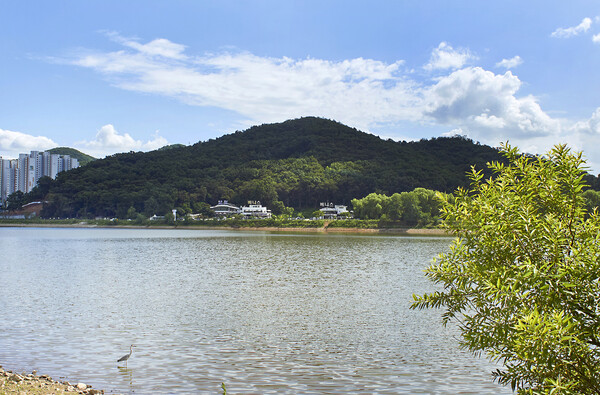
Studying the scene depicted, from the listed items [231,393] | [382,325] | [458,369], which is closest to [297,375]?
[231,393]

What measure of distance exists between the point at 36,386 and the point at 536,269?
416 inches

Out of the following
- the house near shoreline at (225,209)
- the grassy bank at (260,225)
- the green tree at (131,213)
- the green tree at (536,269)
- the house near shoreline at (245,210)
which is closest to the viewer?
the green tree at (536,269)

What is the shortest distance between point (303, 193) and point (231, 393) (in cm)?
18734

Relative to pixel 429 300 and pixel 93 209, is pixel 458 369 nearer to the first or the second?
pixel 429 300

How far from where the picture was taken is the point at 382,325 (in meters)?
19.7

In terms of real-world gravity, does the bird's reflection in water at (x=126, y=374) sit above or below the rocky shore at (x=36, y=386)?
below

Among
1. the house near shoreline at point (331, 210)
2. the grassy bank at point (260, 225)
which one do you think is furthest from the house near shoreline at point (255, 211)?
the house near shoreline at point (331, 210)

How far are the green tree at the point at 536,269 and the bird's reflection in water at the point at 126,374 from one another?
27.0 ft

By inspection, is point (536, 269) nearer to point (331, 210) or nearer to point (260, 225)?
point (260, 225)

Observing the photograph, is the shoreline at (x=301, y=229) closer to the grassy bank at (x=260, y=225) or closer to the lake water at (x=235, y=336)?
the grassy bank at (x=260, y=225)

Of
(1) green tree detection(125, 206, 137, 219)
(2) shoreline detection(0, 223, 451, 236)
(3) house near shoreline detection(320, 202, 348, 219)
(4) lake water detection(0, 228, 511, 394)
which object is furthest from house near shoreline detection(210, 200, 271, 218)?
(4) lake water detection(0, 228, 511, 394)

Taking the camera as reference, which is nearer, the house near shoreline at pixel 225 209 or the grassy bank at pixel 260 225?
the grassy bank at pixel 260 225

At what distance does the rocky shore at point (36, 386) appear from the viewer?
35.9 ft

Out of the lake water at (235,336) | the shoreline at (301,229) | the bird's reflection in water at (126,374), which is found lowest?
the shoreline at (301,229)
